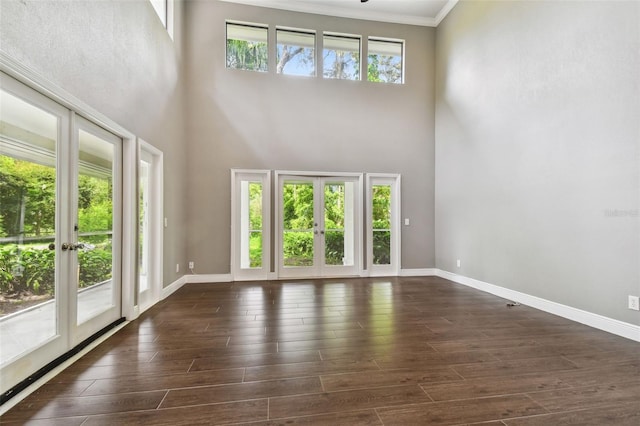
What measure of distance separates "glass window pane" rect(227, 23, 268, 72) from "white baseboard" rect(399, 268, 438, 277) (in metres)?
4.82

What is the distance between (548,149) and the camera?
3.70m

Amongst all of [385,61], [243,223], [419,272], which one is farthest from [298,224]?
[385,61]

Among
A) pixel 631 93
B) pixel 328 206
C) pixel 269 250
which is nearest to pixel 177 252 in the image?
pixel 269 250

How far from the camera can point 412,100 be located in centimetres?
616

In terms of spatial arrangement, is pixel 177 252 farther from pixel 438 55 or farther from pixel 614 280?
pixel 438 55

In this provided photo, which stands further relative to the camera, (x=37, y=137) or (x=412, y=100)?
(x=412, y=100)

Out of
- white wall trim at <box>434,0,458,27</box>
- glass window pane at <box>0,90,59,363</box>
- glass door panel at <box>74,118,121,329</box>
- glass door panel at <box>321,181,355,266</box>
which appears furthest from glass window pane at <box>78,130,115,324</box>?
white wall trim at <box>434,0,458,27</box>

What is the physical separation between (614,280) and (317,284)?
378 centimetres

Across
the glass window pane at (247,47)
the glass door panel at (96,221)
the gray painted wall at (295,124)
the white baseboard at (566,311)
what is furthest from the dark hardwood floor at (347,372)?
the glass window pane at (247,47)

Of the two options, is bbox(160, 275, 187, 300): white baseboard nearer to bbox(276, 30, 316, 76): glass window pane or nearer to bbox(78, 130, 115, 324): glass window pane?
bbox(78, 130, 115, 324): glass window pane

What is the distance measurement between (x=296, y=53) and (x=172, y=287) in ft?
15.8

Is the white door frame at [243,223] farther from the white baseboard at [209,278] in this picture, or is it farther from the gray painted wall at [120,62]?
the gray painted wall at [120,62]

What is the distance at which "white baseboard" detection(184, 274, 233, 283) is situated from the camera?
543 centimetres

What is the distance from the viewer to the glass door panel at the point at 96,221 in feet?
8.62
